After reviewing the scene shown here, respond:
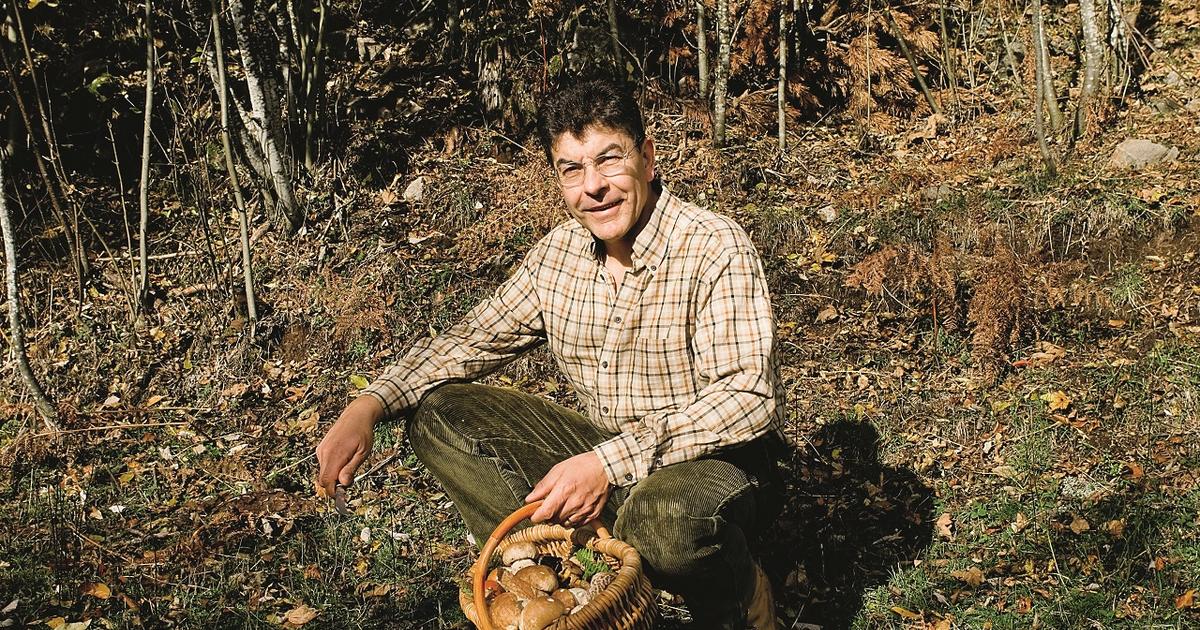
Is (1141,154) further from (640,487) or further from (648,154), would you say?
(640,487)

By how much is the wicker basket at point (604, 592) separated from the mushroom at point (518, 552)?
0.06 m

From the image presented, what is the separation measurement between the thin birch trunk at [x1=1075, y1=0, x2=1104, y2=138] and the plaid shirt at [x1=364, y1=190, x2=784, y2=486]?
14.1ft

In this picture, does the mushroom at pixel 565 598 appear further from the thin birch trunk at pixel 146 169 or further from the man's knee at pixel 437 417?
the thin birch trunk at pixel 146 169

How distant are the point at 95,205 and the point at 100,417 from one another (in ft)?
6.00

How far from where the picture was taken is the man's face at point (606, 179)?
2.98 meters

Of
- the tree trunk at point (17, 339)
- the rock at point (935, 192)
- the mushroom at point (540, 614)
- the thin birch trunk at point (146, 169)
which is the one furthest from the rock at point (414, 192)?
the mushroom at point (540, 614)

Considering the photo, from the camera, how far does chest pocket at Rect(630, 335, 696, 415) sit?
3043mm

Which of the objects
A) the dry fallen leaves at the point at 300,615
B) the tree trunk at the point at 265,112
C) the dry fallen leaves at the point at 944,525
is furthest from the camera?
the tree trunk at the point at 265,112

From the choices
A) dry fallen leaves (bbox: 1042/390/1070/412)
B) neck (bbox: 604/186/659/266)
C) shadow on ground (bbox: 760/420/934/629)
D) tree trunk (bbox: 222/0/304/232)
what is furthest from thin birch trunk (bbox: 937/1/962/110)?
neck (bbox: 604/186/659/266)

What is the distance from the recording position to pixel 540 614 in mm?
2492

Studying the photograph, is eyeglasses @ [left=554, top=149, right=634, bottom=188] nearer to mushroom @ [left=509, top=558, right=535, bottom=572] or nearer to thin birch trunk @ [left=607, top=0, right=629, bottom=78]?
mushroom @ [left=509, top=558, right=535, bottom=572]

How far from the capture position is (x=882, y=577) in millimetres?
3662

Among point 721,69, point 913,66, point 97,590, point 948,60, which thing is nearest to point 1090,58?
point 948,60

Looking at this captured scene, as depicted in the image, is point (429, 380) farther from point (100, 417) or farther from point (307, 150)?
point (307, 150)
